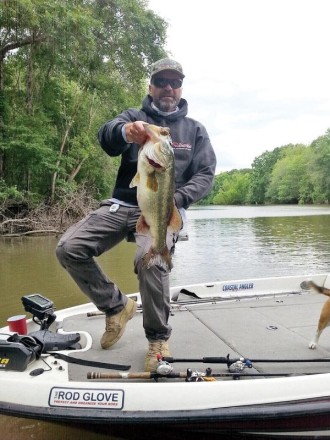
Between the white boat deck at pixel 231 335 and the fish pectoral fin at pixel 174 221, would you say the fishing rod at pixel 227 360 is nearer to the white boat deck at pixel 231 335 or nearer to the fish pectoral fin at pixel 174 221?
the white boat deck at pixel 231 335

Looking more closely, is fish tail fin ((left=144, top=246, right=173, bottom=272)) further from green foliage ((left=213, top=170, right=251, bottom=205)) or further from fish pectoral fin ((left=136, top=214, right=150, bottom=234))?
green foliage ((left=213, top=170, right=251, bottom=205))

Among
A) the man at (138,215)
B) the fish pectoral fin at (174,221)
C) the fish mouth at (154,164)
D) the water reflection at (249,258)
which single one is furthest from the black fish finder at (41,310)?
the water reflection at (249,258)

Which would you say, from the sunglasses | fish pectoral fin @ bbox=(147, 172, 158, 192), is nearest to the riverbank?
the sunglasses

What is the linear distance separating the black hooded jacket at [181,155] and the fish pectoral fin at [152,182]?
579 mm

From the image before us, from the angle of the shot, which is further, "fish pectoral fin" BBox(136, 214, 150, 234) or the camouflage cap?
the camouflage cap

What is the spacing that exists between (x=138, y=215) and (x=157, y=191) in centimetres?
63

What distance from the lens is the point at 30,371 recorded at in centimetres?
297

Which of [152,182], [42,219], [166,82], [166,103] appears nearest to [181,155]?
[166,103]

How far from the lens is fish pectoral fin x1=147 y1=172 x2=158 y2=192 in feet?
9.18

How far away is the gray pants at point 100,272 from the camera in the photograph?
10.4 ft

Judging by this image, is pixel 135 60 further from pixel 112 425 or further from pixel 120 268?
pixel 112 425

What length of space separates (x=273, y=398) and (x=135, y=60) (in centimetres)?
2075

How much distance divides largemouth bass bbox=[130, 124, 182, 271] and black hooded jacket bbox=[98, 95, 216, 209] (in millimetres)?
457

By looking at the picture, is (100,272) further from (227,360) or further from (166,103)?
(166,103)
